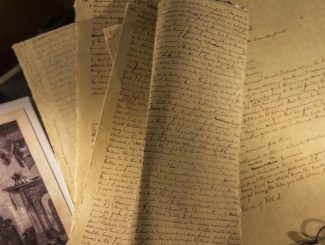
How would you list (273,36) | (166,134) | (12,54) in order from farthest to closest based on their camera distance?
(12,54) → (273,36) → (166,134)

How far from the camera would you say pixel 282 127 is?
2.96 ft

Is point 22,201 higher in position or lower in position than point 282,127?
lower

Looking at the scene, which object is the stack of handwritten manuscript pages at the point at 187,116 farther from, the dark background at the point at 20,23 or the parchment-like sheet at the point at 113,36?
the dark background at the point at 20,23

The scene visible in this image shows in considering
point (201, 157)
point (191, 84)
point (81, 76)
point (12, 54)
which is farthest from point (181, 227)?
point (12, 54)

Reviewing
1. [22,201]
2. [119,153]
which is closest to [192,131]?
[119,153]

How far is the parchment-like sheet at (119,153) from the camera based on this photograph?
0.86 m

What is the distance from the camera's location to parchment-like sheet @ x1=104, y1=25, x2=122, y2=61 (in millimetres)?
901

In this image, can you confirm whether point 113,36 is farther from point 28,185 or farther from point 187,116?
point 28,185

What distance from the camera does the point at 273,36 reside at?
923 mm

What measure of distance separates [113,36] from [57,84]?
15 centimetres

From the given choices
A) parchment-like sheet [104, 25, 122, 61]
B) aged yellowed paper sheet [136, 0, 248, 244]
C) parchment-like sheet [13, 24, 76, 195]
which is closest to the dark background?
parchment-like sheet [13, 24, 76, 195]

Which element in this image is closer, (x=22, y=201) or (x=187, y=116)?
(x=187, y=116)

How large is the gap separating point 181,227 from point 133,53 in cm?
31

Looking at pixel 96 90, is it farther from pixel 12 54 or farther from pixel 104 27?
pixel 12 54
